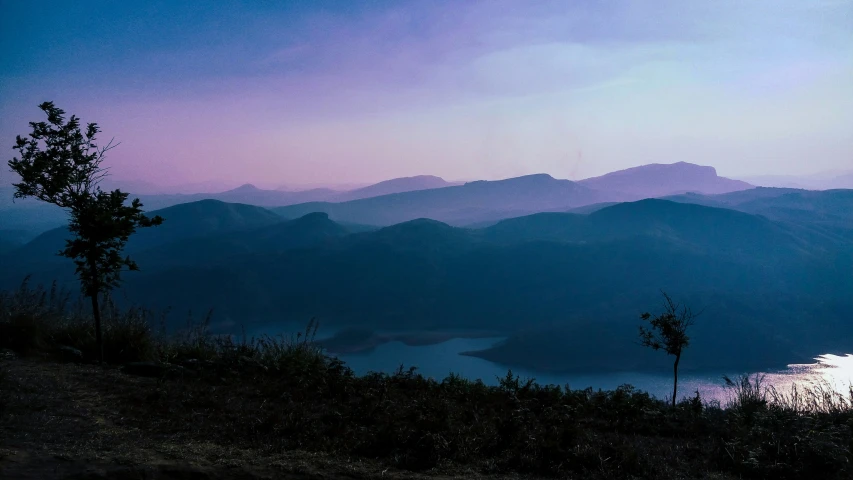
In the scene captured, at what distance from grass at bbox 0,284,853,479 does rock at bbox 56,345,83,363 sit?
0.74ft

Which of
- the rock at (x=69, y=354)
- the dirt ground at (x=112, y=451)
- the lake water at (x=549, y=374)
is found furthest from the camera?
the lake water at (x=549, y=374)

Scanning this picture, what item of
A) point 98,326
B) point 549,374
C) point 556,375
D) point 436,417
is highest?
point 98,326

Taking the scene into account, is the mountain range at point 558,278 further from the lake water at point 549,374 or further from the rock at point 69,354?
the rock at point 69,354

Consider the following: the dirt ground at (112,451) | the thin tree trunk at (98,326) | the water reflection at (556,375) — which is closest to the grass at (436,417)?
the dirt ground at (112,451)

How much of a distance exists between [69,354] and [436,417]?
8.14m

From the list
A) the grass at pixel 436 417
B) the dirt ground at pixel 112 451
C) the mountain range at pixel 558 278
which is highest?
the dirt ground at pixel 112 451

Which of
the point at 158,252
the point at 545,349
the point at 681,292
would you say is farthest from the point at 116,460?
the point at 158,252

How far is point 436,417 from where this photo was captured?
6812 millimetres

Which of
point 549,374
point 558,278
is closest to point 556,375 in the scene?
point 549,374

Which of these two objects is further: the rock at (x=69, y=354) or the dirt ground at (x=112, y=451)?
the rock at (x=69, y=354)

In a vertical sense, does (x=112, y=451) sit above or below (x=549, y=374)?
above

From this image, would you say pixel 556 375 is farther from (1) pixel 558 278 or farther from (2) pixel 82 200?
(2) pixel 82 200

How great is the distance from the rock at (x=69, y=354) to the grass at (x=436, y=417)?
22 cm

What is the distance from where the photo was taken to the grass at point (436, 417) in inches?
235
